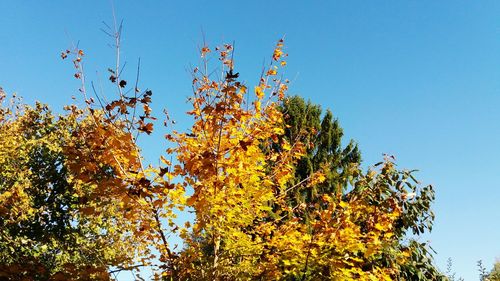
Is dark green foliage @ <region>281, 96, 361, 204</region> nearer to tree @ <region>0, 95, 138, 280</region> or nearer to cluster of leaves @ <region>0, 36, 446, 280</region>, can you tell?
cluster of leaves @ <region>0, 36, 446, 280</region>

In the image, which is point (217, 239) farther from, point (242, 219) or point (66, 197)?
point (66, 197)

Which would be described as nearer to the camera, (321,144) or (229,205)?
(229,205)

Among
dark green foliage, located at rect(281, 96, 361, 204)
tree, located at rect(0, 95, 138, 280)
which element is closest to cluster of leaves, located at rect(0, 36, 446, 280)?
dark green foliage, located at rect(281, 96, 361, 204)

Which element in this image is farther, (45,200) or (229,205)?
(45,200)

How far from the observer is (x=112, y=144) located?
127 inches

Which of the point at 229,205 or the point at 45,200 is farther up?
the point at 45,200

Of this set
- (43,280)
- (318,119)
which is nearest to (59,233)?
(318,119)

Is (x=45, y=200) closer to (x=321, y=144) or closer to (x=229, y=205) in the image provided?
(x=321, y=144)

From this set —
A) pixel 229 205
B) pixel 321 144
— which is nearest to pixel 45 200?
pixel 321 144

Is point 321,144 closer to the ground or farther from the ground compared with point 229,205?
farther from the ground

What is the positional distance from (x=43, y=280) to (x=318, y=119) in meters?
10.0

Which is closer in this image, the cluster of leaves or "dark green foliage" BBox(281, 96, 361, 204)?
the cluster of leaves

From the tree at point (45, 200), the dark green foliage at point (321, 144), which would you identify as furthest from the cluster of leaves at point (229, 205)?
the tree at point (45, 200)

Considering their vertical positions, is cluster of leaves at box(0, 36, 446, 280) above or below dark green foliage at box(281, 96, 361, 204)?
below
